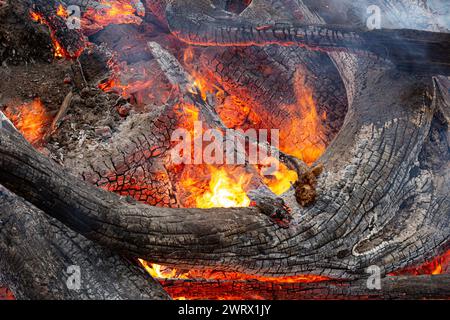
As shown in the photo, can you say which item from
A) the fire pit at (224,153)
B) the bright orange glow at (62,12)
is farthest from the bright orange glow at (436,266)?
the bright orange glow at (62,12)

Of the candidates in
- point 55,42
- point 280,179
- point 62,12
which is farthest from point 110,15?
point 280,179

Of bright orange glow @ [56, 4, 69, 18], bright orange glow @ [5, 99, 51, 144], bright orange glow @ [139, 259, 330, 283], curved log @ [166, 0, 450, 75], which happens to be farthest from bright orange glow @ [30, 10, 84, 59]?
bright orange glow @ [139, 259, 330, 283]

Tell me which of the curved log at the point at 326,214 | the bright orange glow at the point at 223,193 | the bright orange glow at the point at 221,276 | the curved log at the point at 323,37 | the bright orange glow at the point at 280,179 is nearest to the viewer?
the curved log at the point at 326,214

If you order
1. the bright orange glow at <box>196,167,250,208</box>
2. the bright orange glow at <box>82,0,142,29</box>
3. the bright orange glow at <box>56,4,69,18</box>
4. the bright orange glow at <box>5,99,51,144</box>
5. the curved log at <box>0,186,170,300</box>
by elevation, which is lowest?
the curved log at <box>0,186,170,300</box>

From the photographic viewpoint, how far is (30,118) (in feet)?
15.4

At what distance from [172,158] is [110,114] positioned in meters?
0.75

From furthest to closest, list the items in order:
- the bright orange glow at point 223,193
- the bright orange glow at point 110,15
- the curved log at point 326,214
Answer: the bright orange glow at point 110,15 → the bright orange glow at point 223,193 → the curved log at point 326,214

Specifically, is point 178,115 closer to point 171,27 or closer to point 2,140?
point 171,27

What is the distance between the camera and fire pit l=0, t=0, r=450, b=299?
269cm

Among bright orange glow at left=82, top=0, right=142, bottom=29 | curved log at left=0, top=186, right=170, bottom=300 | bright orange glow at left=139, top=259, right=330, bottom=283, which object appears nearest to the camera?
curved log at left=0, top=186, right=170, bottom=300

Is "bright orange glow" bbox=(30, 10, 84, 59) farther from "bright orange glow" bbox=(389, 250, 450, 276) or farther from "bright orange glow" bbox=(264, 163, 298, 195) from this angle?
"bright orange glow" bbox=(389, 250, 450, 276)

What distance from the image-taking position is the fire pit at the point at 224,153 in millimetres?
2693

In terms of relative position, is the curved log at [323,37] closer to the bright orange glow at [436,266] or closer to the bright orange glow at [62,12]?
the bright orange glow at [436,266]

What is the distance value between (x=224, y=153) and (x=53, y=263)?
1847 millimetres
